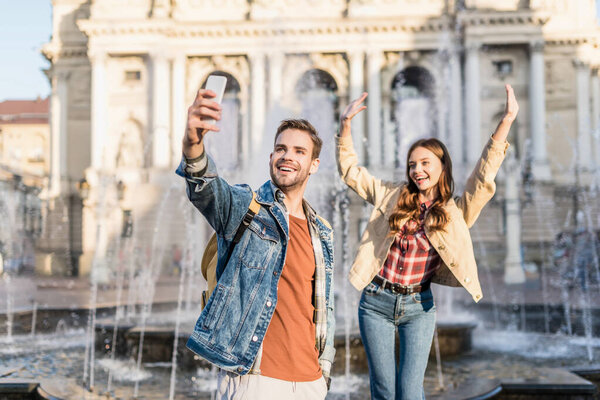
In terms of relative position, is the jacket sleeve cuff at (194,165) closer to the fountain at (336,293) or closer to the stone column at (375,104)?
the fountain at (336,293)

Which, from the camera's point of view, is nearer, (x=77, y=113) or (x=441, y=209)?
(x=441, y=209)

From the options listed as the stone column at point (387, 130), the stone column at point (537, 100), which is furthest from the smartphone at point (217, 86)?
the stone column at point (387, 130)

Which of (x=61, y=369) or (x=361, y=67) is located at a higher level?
(x=361, y=67)

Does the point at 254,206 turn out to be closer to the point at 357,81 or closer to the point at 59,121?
the point at 357,81

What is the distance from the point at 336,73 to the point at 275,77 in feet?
10.6

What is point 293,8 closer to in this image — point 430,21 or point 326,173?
point 430,21

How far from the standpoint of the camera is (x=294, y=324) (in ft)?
7.12

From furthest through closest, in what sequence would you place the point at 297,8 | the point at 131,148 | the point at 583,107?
1. the point at 131,148
2. the point at 297,8
3. the point at 583,107

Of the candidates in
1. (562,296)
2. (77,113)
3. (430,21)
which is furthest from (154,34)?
(562,296)

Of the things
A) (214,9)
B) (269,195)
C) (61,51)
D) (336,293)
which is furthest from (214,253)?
(61,51)

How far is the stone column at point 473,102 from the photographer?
28.9 meters

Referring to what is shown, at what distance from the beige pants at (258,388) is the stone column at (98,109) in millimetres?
29373

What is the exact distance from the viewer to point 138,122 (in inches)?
1225

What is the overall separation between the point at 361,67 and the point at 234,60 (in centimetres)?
665
